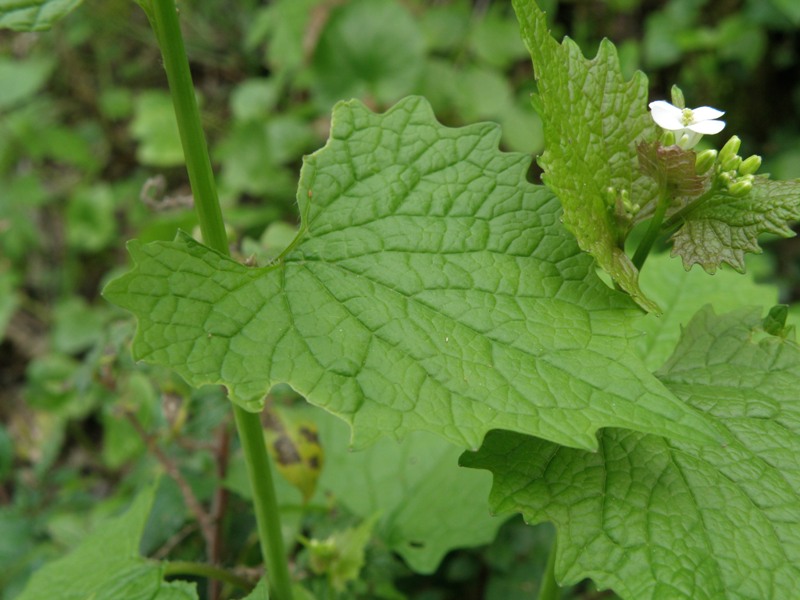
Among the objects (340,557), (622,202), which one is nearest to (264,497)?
(340,557)

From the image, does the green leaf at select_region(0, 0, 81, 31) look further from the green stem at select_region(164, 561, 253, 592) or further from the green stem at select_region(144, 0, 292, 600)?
the green stem at select_region(164, 561, 253, 592)

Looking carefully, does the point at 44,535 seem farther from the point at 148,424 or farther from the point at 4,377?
the point at 4,377

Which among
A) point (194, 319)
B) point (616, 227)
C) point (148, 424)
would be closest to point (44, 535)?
point (148, 424)

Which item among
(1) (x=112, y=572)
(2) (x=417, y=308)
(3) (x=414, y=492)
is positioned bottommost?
(1) (x=112, y=572)

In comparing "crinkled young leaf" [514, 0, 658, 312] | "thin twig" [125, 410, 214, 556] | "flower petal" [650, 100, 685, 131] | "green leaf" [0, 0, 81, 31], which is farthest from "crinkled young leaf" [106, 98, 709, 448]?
"thin twig" [125, 410, 214, 556]

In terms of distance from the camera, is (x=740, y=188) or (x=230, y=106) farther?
(x=230, y=106)

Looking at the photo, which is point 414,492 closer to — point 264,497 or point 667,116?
point 264,497

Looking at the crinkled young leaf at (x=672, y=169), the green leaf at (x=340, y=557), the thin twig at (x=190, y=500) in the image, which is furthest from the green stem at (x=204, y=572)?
the crinkled young leaf at (x=672, y=169)
